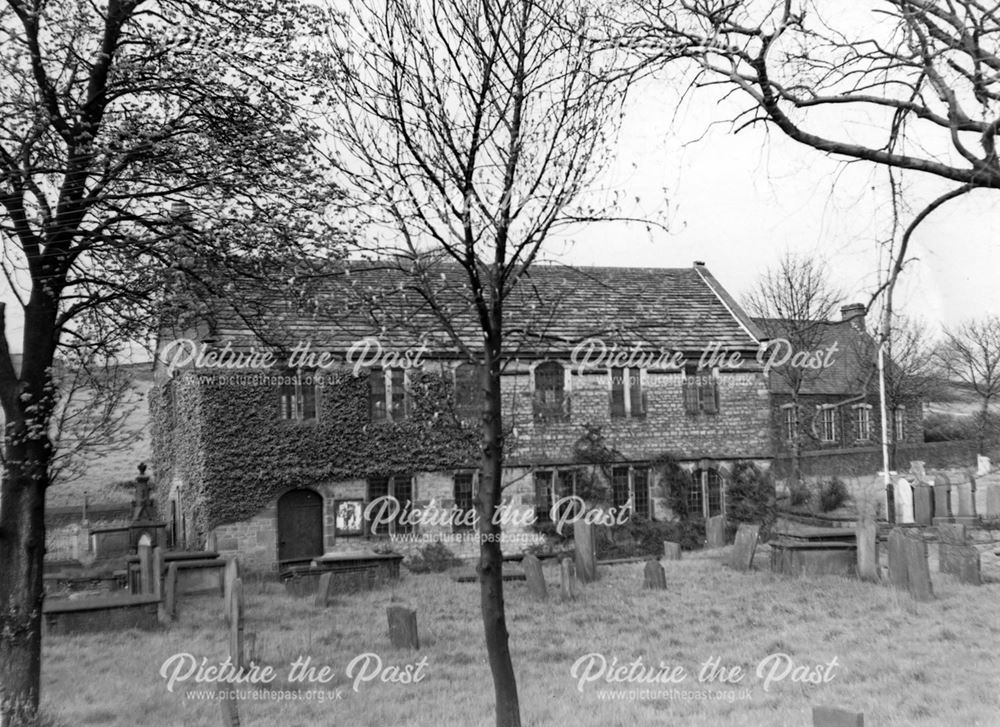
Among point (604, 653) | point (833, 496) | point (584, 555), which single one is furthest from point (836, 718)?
point (833, 496)

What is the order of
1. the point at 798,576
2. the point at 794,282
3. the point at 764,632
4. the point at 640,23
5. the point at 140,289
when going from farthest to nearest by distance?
the point at 794,282 → the point at 798,576 → the point at 764,632 → the point at 140,289 → the point at 640,23

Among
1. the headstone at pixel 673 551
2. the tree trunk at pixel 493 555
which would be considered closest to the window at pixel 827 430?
the headstone at pixel 673 551

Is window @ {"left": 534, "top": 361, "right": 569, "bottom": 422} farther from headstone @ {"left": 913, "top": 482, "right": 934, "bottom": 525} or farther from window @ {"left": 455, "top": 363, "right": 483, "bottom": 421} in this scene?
headstone @ {"left": 913, "top": 482, "right": 934, "bottom": 525}

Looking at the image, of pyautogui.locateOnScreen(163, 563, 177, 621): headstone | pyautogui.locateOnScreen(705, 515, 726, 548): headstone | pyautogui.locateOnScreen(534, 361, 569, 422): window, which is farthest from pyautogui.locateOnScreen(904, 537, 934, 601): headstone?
pyautogui.locateOnScreen(163, 563, 177, 621): headstone

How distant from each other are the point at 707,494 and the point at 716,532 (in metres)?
3.24

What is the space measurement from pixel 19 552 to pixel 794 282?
3599cm

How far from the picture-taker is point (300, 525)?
23906 millimetres

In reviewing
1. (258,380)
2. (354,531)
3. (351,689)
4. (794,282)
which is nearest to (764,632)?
(351,689)

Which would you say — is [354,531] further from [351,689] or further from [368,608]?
[351,689]

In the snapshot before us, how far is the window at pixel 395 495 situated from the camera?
24562mm

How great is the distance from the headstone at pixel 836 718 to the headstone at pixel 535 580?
9.91 meters

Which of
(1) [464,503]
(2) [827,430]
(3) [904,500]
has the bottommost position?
(3) [904,500]

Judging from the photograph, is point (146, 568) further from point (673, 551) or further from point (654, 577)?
point (673, 551)

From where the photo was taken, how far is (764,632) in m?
13.3
